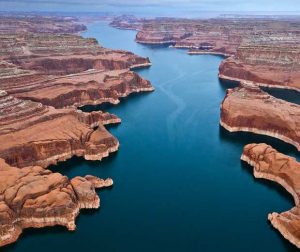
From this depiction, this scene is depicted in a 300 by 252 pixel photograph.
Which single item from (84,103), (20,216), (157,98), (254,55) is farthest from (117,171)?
(254,55)

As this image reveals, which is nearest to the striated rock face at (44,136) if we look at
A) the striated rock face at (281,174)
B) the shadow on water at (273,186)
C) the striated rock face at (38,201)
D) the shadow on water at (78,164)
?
the shadow on water at (78,164)

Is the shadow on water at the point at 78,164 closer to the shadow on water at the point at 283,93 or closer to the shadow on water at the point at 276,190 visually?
the shadow on water at the point at 276,190

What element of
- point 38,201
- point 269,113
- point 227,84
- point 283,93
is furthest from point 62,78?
point 38,201

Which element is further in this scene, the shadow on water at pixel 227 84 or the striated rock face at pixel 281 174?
the shadow on water at pixel 227 84

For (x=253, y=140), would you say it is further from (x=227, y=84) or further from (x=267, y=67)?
(x=267, y=67)

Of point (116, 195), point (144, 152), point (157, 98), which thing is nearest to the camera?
point (116, 195)

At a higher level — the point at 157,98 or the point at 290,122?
the point at 290,122

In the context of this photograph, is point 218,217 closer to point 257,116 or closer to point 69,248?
point 69,248
